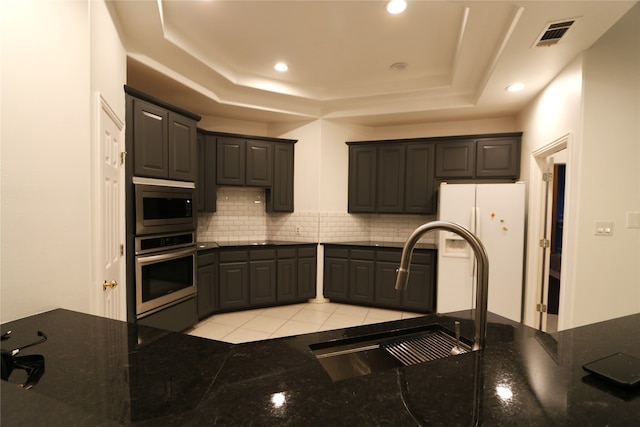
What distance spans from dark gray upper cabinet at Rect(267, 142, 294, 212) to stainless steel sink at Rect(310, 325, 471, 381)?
3.41 meters

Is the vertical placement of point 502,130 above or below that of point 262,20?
below

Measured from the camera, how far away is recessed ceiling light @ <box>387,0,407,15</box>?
7.36ft

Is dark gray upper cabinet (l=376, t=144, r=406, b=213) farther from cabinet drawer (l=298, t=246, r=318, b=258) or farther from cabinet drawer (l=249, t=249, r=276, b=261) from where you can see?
cabinet drawer (l=249, t=249, r=276, b=261)

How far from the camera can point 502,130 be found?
409cm

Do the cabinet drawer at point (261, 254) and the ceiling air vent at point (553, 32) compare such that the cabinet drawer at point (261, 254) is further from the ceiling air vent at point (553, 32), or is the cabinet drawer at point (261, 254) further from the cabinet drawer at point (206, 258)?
the ceiling air vent at point (553, 32)

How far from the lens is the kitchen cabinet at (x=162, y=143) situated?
253 centimetres

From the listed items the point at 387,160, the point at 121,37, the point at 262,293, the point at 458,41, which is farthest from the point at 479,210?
the point at 121,37

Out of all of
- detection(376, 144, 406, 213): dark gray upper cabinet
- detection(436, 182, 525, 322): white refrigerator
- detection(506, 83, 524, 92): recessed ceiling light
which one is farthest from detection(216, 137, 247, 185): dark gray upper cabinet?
detection(506, 83, 524, 92): recessed ceiling light

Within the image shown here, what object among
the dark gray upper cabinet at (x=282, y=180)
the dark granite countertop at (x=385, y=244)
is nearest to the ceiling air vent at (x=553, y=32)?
the dark granite countertop at (x=385, y=244)

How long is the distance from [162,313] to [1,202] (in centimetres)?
205

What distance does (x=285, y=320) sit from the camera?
3643mm

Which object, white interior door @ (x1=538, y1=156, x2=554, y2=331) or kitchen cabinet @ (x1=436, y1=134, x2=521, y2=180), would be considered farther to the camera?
kitchen cabinet @ (x1=436, y1=134, x2=521, y2=180)

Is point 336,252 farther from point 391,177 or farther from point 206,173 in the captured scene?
point 206,173

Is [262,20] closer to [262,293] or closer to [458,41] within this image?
[458,41]
